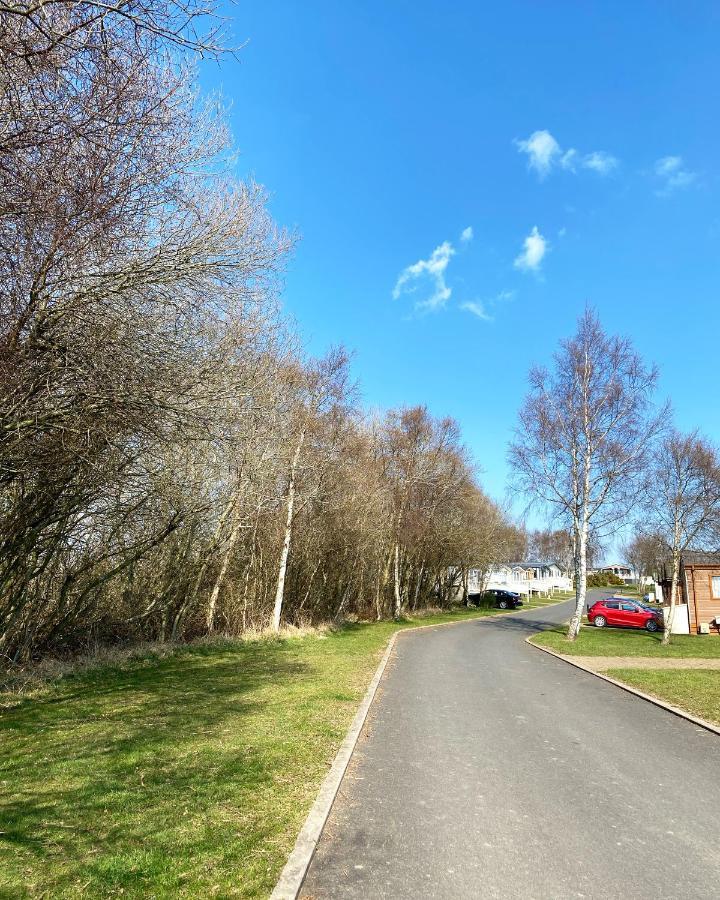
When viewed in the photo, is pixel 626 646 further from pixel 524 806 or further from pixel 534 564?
pixel 534 564

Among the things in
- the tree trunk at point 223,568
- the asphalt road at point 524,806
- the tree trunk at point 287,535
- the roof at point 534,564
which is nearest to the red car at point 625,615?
the tree trunk at point 287,535

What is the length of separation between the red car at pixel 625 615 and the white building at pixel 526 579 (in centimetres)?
3837

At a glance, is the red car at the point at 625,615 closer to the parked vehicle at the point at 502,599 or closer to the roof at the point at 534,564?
the parked vehicle at the point at 502,599

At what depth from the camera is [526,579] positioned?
98.1 metres

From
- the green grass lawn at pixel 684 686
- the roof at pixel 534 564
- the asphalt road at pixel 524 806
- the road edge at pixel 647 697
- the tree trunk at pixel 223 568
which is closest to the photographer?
the asphalt road at pixel 524 806

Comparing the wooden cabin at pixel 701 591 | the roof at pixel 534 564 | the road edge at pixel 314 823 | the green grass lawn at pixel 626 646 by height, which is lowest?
the road edge at pixel 314 823

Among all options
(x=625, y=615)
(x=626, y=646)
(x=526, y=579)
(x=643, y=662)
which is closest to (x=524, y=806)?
(x=643, y=662)

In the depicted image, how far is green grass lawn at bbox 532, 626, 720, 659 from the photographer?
1888cm

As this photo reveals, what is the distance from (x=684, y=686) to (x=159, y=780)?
1064 centimetres

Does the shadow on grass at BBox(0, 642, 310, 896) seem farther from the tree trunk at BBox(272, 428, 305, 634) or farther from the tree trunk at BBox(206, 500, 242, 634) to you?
the tree trunk at BBox(272, 428, 305, 634)

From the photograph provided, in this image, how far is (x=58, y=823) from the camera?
168 inches

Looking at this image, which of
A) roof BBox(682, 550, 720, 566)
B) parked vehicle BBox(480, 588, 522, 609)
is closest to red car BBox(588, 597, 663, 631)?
roof BBox(682, 550, 720, 566)

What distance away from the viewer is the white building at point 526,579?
7804cm

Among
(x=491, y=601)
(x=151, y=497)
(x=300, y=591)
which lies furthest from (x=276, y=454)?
(x=491, y=601)
